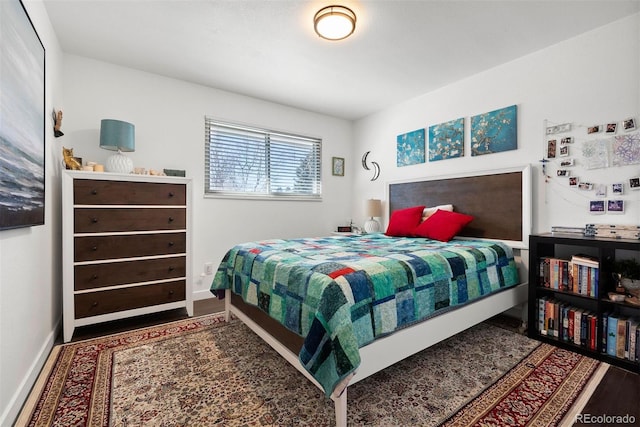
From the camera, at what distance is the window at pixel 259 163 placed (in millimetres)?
3461

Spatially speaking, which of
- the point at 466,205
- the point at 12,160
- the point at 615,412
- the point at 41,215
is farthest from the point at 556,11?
the point at 41,215

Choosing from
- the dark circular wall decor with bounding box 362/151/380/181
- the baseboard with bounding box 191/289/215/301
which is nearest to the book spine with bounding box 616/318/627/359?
the dark circular wall decor with bounding box 362/151/380/181

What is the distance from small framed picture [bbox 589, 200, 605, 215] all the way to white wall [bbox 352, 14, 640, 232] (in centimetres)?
4

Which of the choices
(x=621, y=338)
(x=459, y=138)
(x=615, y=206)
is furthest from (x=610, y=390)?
(x=459, y=138)

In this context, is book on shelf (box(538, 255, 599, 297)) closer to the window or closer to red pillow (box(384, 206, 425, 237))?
red pillow (box(384, 206, 425, 237))

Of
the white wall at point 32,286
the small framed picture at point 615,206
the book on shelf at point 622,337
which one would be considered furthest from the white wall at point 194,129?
the book on shelf at point 622,337

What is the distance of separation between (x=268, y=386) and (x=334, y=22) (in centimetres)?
243

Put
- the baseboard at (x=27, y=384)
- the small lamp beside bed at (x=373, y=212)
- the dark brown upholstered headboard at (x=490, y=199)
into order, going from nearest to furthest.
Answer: the baseboard at (x=27, y=384)
the dark brown upholstered headboard at (x=490, y=199)
the small lamp beside bed at (x=373, y=212)

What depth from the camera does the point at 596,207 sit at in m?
2.25

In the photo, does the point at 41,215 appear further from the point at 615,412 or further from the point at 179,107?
the point at 615,412

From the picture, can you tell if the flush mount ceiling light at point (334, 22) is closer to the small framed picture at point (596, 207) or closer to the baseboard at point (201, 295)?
the small framed picture at point (596, 207)

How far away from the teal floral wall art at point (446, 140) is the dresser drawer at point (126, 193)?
9.18 feet

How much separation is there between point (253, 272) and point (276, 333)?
455mm

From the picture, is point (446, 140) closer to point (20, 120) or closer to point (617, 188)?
point (617, 188)
